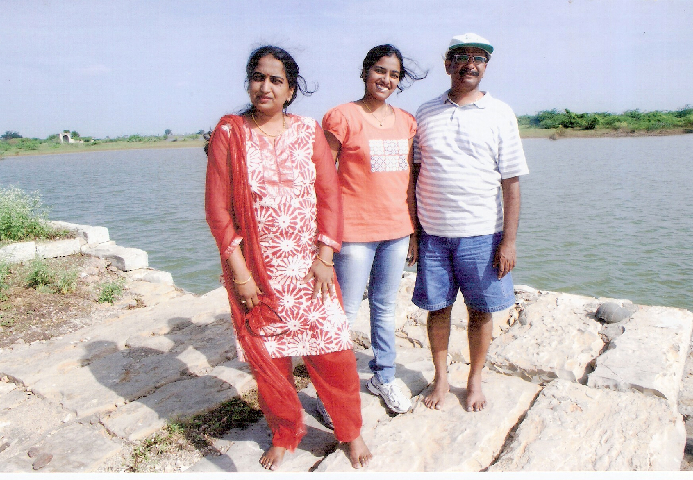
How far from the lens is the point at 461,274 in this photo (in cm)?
226

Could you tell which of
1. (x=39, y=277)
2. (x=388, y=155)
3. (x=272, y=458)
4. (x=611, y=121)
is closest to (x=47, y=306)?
(x=39, y=277)

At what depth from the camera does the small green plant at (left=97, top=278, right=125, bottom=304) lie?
432 cm

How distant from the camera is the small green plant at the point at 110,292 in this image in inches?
170

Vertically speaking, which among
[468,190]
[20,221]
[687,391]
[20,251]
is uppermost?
[468,190]

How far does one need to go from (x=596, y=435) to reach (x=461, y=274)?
85cm

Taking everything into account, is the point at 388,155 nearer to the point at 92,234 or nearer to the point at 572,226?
the point at 92,234

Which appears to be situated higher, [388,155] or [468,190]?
[388,155]

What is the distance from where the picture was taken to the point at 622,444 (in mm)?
2055

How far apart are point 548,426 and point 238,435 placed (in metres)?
1.36

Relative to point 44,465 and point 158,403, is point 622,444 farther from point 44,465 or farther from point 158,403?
point 44,465

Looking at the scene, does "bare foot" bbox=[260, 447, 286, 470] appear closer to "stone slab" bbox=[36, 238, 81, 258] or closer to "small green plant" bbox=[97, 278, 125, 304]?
"small green plant" bbox=[97, 278, 125, 304]

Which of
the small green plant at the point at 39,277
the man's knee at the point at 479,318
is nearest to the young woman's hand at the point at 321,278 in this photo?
the man's knee at the point at 479,318

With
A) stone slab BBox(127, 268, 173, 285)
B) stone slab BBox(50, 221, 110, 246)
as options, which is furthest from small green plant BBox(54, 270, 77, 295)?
stone slab BBox(50, 221, 110, 246)

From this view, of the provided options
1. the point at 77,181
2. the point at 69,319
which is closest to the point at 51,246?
the point at 69,319
